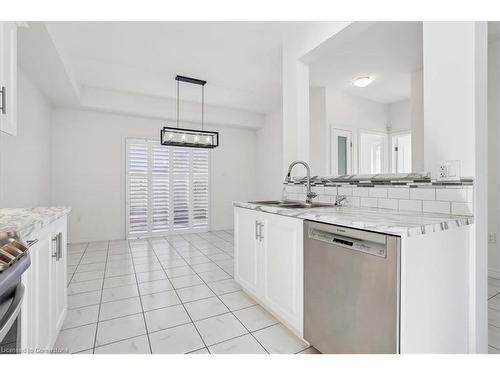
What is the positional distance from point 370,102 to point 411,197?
3272mm

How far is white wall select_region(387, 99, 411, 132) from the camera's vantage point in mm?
3728

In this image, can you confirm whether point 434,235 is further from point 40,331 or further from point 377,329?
point 40,331

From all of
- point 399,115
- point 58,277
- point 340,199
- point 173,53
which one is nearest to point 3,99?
point 58,277

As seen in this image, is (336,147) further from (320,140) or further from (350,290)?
(350,290)

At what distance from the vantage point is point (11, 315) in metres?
0.70

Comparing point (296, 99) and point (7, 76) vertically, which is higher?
point (296, 99)

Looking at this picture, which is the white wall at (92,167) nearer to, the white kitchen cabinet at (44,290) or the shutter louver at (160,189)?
the shutter louver at (160,189)

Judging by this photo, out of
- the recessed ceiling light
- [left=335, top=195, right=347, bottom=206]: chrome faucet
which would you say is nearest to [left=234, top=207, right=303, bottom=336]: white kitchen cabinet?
[left=335, top=195, right=347, bottom=206]: chrome faucet

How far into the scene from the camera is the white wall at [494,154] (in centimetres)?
271

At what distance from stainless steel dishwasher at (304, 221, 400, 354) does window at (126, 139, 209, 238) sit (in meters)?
4.12

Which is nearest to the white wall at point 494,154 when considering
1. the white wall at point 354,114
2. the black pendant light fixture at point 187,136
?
the white wall at point 354,114

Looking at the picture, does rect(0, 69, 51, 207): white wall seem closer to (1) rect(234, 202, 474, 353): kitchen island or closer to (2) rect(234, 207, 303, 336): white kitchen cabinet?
(2) rect(234, 207, 303, 336): white kitchen cabinet

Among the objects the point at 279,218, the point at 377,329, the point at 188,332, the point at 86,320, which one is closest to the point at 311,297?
the point at 377,329

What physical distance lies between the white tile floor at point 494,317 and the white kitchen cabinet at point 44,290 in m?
2.51
